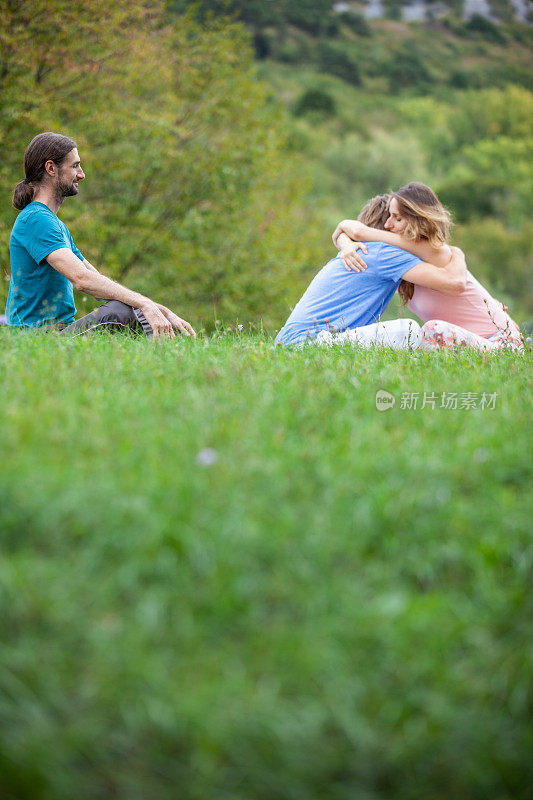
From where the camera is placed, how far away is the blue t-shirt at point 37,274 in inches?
210

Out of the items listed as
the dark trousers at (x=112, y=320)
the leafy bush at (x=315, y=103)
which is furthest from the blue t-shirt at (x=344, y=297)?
the leafy bush at (x=315, y=103)

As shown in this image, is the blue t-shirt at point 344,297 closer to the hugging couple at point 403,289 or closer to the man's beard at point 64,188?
the hugging couple at point 403,289

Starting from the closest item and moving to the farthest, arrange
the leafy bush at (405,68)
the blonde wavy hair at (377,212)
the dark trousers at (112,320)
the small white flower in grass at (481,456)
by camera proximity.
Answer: the small white flower in grass at (481,456), the dark trousers at (112,320), the blonde wavy hair at (377,212), the leafy bush at (405,68)

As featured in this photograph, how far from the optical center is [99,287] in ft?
17.4

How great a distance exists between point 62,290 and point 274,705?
441 centimetres

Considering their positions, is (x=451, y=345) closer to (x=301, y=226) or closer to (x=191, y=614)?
(x=191, y=614)

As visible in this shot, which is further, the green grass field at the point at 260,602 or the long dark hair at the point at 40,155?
the long dark hair at the point at 40,155

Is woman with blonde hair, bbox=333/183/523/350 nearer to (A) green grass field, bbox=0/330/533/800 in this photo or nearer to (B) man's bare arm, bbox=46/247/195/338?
(B) man's bare arm, bbox=46/247/195/338

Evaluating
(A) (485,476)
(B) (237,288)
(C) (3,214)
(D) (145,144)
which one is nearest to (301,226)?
(B) (237,288)

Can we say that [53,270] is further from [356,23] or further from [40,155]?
[356,23]

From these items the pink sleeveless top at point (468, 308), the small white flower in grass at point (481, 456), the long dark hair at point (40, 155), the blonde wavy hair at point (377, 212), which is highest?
the long dark hair at point (40, 155)

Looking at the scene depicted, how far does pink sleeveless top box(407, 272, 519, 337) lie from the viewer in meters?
5.95

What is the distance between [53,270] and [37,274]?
0.12 m

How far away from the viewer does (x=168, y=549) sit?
95.1 inches
